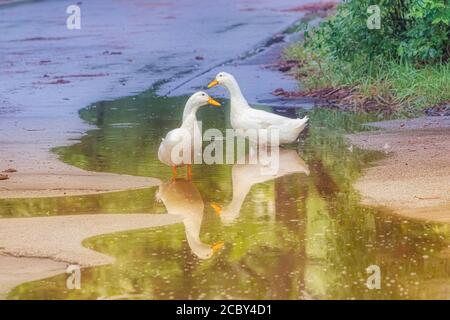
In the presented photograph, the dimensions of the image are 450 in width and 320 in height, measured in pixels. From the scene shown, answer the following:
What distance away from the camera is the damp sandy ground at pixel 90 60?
1002 cm

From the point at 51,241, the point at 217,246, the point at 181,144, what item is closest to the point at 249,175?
the point at 181,144

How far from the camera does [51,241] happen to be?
292 inches

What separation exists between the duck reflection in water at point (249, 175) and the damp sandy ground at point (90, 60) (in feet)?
2.47

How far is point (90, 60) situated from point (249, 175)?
9.59m

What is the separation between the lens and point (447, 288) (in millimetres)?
6219

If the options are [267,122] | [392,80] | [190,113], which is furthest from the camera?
[392,80]

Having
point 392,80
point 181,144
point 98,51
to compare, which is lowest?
point 98,51

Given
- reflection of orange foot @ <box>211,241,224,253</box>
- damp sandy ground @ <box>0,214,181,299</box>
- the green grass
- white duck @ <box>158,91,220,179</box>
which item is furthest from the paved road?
reflection of orange foot @ <box>211,241,224,253</box>

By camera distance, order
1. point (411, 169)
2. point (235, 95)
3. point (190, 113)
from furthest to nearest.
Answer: point (235, 95) → point (190, 113) → point (411, 169)

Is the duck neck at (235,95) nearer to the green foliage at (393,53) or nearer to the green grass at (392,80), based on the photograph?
the green grass at (392,80)

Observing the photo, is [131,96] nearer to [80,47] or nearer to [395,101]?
[395,101]

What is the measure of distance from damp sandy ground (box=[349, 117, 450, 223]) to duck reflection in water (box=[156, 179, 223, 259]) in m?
1.22

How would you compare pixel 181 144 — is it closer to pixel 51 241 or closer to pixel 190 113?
pixel 190 113

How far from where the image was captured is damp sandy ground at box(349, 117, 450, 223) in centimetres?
821
